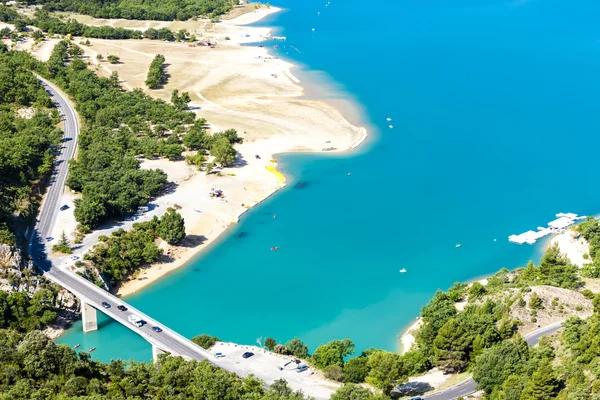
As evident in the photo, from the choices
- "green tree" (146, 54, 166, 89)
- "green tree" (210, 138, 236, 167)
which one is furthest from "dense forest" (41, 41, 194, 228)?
"green tree" (146, 54, 166, 89)

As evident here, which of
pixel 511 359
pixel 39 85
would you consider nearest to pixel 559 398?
pixel 511 359

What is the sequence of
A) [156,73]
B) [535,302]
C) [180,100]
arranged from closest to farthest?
[535,302]
[180,100]
[156,73]

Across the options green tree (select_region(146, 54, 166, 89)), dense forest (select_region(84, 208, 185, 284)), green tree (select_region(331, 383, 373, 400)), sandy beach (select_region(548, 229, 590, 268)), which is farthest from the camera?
green tree (select_region(146, 54, 166, 89))

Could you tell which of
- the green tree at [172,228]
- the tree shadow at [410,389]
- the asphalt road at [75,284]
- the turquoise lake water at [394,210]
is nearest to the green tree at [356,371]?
the tree shadow at [410,389]

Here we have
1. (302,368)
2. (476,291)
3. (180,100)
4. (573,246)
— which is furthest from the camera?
(180,100)

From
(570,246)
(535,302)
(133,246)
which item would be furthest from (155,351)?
(570,246)

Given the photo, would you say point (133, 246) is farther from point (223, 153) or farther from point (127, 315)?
point (223, 153)

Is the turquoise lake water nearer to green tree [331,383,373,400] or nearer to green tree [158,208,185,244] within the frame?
green tree [158,208,185,244]

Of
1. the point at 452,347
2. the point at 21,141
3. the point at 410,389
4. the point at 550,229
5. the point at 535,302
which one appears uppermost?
the point at 21,141
